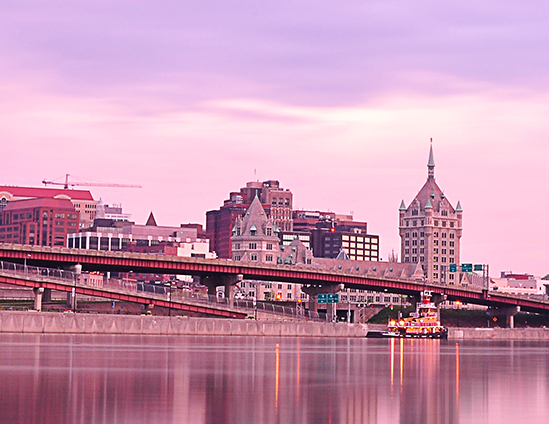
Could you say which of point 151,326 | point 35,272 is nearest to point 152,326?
point 151,326

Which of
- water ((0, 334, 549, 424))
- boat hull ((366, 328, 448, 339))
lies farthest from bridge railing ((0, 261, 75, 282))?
water ((0, 334, 549, 424))

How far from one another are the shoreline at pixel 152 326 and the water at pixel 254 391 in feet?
200

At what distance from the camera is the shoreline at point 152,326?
139875 mm

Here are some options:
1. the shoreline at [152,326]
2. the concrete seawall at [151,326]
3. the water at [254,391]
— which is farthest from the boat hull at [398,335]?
the water at [254,391]

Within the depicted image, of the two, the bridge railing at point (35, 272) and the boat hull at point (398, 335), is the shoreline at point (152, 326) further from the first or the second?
the bridge railing at point (35, 272)

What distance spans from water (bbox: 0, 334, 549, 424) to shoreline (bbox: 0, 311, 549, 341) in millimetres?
61025

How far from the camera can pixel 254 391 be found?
169 ft

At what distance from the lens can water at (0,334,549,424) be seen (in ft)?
135

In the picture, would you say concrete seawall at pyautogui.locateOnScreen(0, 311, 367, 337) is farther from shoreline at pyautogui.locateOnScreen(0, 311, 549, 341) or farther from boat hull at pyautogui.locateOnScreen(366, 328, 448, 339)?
boat hull at pyautogui.locateOnScreen(366, 328, 448, 339)

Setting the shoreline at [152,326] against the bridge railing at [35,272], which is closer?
the shoreline at [152,326]

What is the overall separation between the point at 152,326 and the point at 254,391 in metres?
107

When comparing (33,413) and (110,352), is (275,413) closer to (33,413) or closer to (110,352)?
(33,413)

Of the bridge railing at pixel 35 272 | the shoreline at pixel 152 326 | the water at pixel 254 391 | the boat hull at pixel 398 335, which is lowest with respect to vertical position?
the boat hull at pixel 398 335

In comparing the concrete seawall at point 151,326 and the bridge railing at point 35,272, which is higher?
the bridge railing at point 35,272
